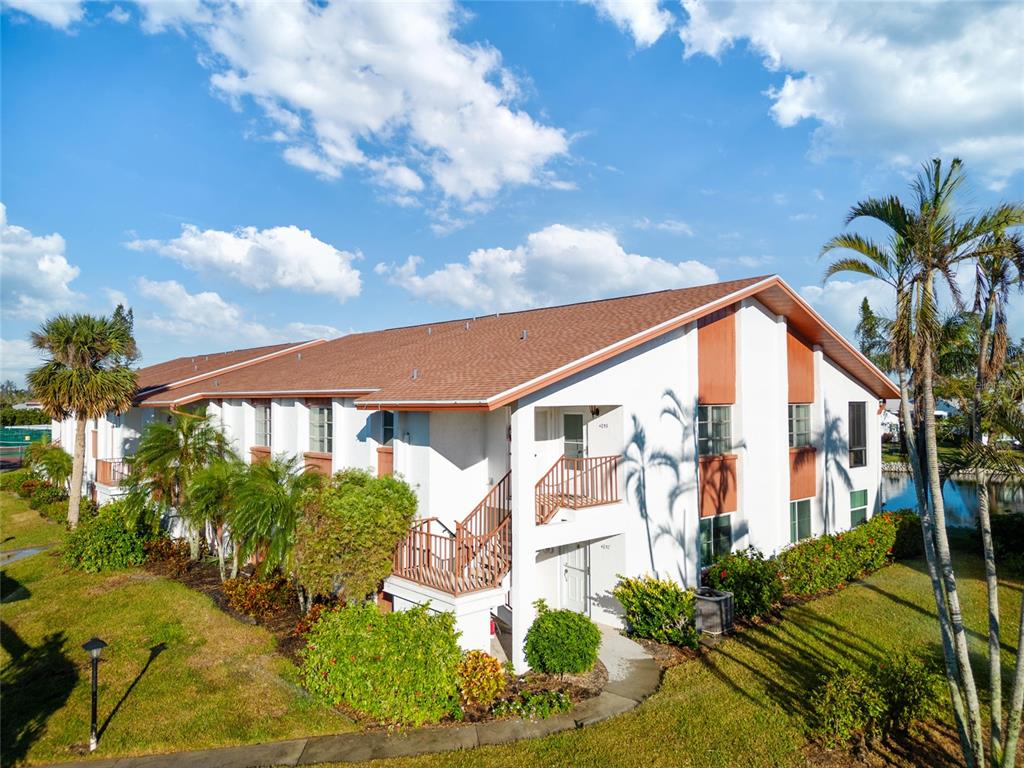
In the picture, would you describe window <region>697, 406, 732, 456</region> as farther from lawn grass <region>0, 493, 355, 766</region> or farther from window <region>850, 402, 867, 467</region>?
lawn grass <region>0, 493, 355, 766</region>

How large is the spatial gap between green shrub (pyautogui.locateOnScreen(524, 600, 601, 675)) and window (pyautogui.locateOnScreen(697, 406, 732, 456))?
19.2ft

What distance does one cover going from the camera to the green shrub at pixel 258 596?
44.9ft

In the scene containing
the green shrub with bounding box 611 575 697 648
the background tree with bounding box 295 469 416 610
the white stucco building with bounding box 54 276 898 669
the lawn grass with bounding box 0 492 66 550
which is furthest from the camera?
the lawn grass with bounding box 0 492 66 550

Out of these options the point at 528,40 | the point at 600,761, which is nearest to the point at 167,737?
the point at 600,761

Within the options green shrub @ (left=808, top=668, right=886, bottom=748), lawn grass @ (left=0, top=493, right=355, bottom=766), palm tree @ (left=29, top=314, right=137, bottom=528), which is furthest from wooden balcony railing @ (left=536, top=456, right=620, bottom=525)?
palm tree @ (left=29, top=314, right=137, bottom=528)

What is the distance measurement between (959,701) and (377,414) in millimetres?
11435

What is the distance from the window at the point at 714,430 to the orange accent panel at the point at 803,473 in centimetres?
296

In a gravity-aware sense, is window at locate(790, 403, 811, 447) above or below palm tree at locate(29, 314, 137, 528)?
below

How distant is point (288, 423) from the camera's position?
1767cm

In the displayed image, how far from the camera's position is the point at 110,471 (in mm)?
23906

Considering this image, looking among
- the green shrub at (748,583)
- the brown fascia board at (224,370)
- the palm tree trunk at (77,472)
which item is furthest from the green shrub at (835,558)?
the palm tree trunk at (77,472)

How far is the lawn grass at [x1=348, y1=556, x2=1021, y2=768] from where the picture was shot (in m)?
7.88

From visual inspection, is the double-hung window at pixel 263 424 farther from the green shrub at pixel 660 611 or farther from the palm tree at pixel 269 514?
the green shrub at pixel 660 611

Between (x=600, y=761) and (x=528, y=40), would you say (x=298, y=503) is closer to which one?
(x=600, y=761)
